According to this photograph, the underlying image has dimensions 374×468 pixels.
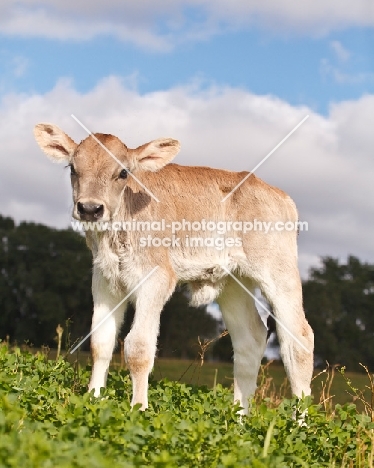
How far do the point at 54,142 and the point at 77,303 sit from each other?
186 feet

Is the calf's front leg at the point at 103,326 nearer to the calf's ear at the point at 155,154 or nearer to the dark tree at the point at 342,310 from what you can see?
the calf's ear at the point at 155,154

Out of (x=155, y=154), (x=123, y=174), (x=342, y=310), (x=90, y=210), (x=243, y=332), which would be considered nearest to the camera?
(x=90, y=210)

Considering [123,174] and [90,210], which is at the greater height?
[123,174]

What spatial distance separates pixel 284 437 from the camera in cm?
741

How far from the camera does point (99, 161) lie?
9.49 m

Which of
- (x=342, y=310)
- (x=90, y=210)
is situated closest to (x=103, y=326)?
(x=90, y=210)

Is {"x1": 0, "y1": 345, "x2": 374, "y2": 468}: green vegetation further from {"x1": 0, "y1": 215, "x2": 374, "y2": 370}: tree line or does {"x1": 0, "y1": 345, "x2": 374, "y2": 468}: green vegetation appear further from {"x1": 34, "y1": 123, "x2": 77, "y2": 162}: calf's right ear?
{"x1": 0, "y1": 215, "x2": 374, "y2": 370}: tree line

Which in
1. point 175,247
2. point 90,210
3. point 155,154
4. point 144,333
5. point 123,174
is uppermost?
point 155,154

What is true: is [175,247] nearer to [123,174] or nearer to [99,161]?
[123,174]

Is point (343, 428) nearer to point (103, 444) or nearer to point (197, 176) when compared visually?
point (103, 444)

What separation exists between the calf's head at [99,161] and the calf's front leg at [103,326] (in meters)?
1.03

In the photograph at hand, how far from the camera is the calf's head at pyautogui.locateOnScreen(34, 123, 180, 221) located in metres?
9.04

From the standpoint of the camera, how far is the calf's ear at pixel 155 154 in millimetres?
10055

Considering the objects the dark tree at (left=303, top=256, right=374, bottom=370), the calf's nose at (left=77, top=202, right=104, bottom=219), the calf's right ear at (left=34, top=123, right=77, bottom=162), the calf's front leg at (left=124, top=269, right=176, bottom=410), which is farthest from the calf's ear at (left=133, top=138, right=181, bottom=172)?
the dark tree at (left=303, top=256, right=374, bottom=370)
